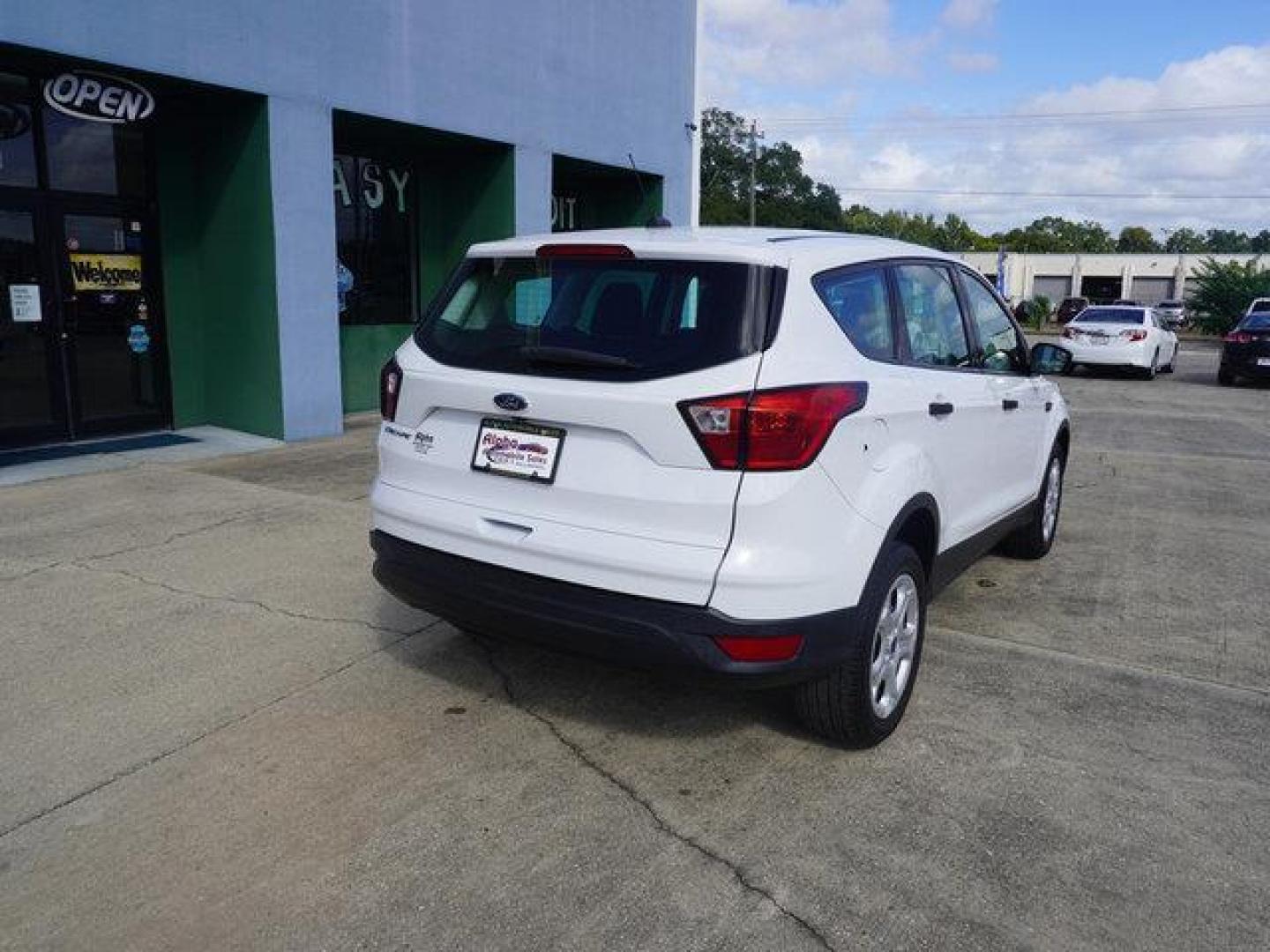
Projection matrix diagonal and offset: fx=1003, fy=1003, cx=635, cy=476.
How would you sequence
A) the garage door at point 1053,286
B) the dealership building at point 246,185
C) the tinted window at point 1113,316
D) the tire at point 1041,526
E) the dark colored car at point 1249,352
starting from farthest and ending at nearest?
the garage door at point 1053,286, the tinted window at point 1113,316, the dark colored car at point 1249,352, the dealership building at point 246,185, the tire at point 1041,526

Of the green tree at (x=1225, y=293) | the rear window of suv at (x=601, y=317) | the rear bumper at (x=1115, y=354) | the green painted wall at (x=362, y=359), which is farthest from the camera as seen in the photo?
the green tree at (x=1225, y=293)

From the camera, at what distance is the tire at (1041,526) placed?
232 inches

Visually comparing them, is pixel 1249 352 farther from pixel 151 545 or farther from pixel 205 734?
pixel 205 734

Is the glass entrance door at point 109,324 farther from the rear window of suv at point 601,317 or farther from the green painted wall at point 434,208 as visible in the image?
the rear window of suv at point 601,317

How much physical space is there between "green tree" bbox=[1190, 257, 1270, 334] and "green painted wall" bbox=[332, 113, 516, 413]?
37195mm

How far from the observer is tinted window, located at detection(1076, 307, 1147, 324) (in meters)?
19.8

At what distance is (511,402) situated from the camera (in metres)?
3.30

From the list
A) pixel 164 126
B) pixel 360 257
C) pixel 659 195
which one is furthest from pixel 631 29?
pixel 164 126

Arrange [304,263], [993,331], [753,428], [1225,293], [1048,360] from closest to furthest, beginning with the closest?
[753,428] → [993,331] → [1048,360] → [304,263] → [1225,293]

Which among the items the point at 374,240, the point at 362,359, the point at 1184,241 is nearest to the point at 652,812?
the point at 362,359

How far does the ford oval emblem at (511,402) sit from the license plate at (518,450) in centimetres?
5

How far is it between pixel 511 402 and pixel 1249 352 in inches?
751

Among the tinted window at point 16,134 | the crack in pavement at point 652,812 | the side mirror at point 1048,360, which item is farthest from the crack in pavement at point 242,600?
the tinted window at point 16,134

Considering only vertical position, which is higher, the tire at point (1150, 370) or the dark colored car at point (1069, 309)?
the dark colored car at point (1069, 309)
